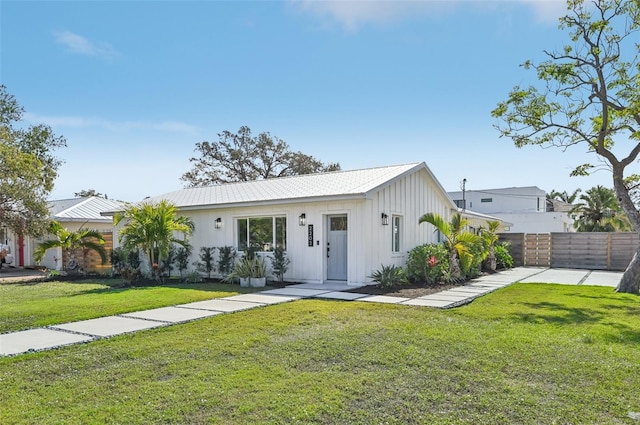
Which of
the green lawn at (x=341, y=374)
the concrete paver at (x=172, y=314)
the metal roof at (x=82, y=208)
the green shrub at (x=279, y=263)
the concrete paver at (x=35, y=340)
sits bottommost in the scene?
the concrete paver at (x=172, y=314)

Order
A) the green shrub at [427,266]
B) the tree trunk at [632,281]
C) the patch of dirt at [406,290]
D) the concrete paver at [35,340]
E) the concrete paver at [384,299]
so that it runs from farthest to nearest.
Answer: the green shrub at [427,266], the tree trunk at [632,281], the patch of dirt at [406,290], the concrete paver at [384,299], the concrete paver at [35,340]

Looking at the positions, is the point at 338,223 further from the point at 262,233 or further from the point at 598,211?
the point at 598,211

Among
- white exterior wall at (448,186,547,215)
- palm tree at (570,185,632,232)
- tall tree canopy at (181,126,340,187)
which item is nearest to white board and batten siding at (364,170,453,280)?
palm tree at (570,185,632,232)

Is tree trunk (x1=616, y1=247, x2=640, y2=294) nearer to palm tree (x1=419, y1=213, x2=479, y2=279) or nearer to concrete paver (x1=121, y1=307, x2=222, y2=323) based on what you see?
palm tree (x1=419, y1=213, x2=479, y2=279)

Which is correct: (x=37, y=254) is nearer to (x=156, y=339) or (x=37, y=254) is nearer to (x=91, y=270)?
(x=91, y=270)

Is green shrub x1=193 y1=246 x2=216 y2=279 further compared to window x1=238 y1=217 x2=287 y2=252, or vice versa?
green shrub x1=193 y1=246 x2=216 y2=279

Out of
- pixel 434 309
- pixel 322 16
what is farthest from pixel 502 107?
pixel 434 309

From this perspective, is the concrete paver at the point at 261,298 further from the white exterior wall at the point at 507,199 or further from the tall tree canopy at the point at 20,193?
the white exterior wall at the point at 507,199

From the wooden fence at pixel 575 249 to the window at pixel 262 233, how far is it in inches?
458

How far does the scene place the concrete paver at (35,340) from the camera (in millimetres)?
5145

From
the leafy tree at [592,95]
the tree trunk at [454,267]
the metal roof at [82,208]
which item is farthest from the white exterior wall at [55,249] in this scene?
the leafy tree at [592,95]

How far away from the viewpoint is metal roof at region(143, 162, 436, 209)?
38.3ft

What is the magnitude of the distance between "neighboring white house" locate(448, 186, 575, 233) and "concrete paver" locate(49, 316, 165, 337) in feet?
96.7

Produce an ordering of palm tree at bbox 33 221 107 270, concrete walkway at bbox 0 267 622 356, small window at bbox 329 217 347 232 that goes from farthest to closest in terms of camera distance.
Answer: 1. palm tree at bbox 33 221 107 270
2. small window at bbox 329 217 347 232
3. concrete walkway at bbox 0 267 622 356
